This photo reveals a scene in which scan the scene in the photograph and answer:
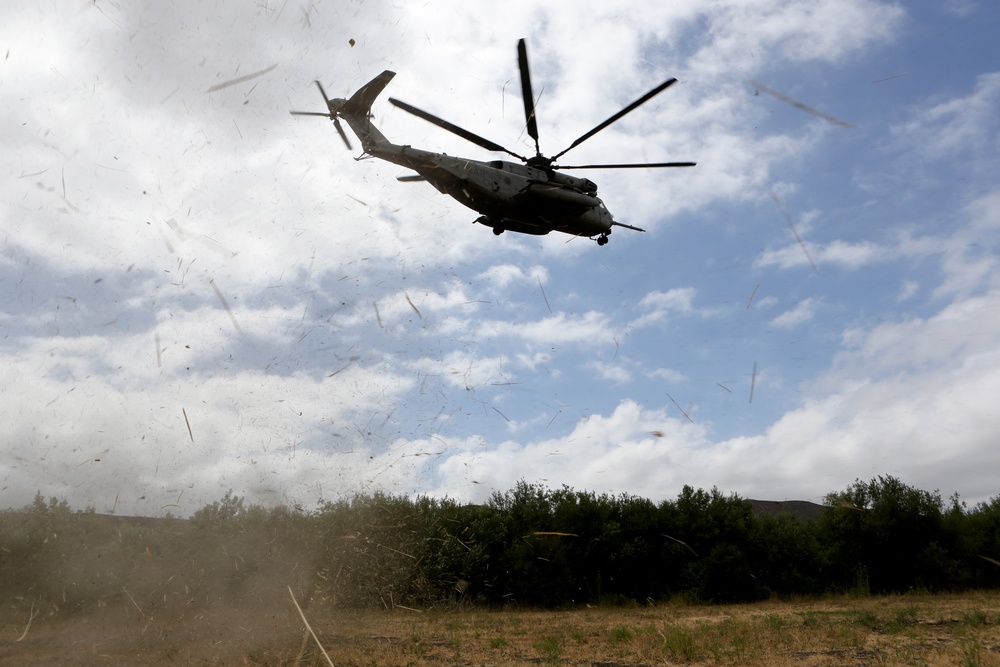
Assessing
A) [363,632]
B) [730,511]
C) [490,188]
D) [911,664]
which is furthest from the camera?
[730,511]

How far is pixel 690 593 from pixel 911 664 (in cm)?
1988

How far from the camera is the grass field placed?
13.2 meters

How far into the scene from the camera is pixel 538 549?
31.5 metres

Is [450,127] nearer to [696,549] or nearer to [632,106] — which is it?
[632,106]

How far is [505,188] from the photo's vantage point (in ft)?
42.1

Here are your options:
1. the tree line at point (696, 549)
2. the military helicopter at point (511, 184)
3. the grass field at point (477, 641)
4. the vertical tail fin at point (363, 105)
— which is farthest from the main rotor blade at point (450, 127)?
the tree line at point (696, 549)

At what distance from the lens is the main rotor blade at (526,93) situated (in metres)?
10.2

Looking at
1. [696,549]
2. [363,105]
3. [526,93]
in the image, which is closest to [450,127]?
[526,93]

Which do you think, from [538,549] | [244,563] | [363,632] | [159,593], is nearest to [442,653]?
[363,632]

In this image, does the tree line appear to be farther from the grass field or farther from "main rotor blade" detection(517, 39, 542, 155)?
"main rotor blade" detection(517, 39, 542, 155)

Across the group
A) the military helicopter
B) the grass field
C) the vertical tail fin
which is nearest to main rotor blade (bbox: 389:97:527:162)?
the military helicopter

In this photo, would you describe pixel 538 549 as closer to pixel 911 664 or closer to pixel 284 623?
pixel 284 623

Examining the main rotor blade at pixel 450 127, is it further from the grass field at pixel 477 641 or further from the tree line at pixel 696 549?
the tree line at pixel 696 549

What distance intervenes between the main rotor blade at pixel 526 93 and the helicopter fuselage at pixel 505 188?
0.75 metres
